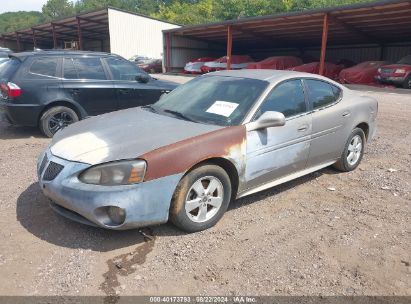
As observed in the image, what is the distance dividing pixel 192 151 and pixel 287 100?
1540mm

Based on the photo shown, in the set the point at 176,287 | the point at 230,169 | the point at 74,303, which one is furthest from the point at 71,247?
the point at 230,169

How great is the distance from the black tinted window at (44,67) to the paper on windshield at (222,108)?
427 centimetres

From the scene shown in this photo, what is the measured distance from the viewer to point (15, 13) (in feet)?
409

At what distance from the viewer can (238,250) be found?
3.33 meters

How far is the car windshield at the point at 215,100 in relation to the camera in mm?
3937

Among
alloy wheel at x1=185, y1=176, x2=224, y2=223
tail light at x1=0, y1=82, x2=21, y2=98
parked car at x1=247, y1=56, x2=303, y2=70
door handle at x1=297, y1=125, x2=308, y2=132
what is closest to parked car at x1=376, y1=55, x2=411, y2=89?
parked car at x1=247, y1=56, x2=303, y2=70

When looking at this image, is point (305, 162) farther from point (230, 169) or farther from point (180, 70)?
point (180, 70)

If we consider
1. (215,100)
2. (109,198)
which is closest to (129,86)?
(215,100)

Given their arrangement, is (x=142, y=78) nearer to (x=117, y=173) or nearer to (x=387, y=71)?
(x=117, y=173)

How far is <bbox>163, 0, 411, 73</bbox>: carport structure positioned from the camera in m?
17.9

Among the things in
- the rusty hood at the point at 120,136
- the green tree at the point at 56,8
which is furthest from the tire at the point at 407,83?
the green tree at the point at 56,8

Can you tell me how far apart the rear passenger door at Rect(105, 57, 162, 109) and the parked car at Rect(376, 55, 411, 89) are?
12759 mm

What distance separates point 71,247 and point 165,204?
0.92 meters

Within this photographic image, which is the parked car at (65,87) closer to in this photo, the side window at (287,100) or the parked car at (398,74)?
the side window at (287,100)
